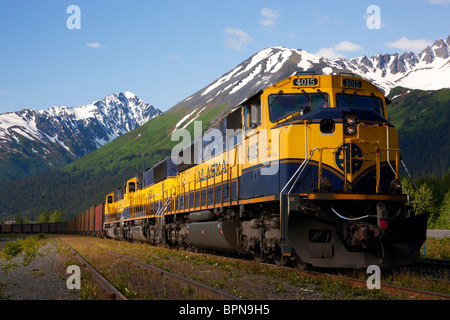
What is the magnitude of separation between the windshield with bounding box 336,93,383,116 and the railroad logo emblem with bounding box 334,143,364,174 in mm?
1371

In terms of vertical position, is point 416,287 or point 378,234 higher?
point 378,234

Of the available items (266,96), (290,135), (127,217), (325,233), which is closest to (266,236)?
(325,233)

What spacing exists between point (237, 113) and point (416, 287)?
7.66m

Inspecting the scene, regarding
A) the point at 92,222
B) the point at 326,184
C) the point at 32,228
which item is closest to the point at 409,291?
the point at 326,184

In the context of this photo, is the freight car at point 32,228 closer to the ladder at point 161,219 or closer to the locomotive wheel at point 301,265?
the ladder at point 161,219

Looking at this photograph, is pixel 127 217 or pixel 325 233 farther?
pixel 127 217

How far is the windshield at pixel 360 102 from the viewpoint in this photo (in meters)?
13.4

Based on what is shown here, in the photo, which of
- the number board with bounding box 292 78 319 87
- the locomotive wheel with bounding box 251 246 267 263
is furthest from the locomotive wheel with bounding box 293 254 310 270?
the number board with bounding box 292 78 319 87

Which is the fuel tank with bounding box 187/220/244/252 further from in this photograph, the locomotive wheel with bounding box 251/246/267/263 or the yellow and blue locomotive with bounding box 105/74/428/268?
the locomotive wheel with bounding box 251/246/267/263

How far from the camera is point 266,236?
13.7 meters

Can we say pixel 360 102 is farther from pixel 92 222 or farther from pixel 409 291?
pixel 92 222

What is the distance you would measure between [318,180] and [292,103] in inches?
92.7

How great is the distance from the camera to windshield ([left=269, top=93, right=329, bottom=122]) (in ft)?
43.8
